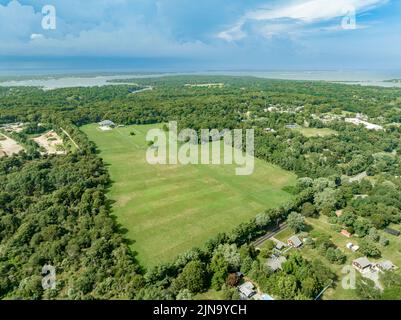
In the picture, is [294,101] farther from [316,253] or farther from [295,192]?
[316,253]

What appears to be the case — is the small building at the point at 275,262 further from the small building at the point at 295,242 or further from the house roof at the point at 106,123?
the house roof at the point at 106,123

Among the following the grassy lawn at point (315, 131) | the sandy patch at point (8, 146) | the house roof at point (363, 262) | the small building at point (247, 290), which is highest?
the grassy lawn at point (315, 131)

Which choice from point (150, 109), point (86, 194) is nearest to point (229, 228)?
point (86, 194)

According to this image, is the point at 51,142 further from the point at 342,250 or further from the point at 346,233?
the point at 342,250

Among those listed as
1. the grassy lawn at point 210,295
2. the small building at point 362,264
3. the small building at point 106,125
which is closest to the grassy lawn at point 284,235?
the small building at point 362,264

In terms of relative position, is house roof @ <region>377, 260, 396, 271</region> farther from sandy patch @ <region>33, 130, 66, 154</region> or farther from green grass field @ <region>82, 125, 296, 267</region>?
sandy patch @ <region>33, 130, 66, 154</region>
